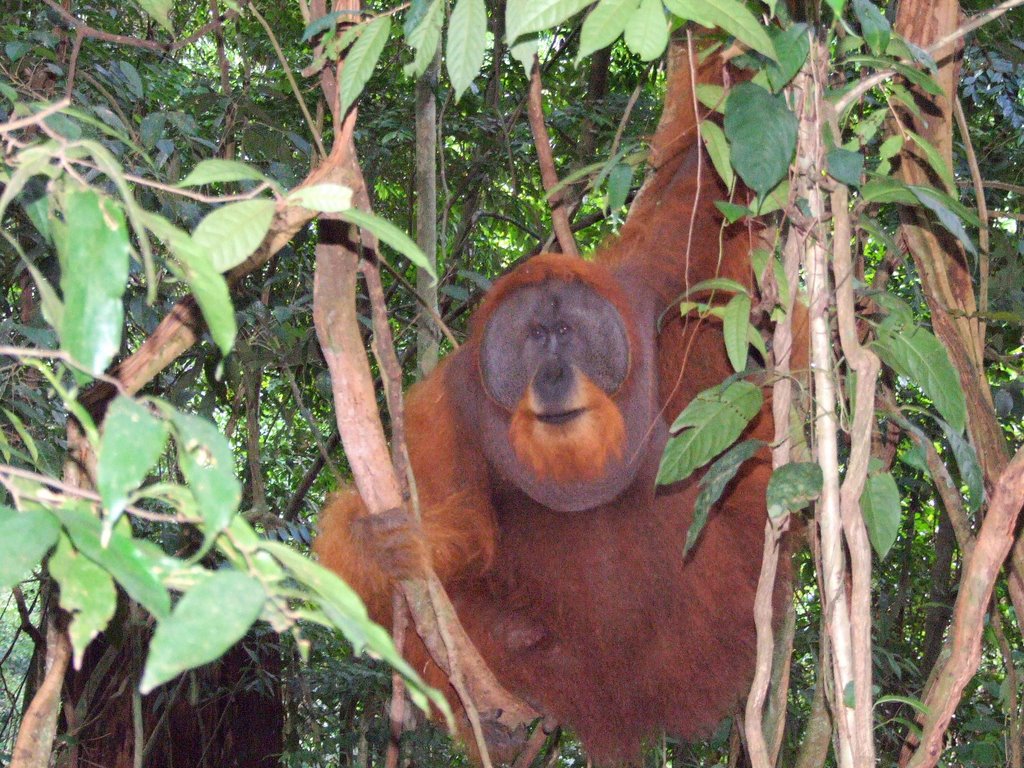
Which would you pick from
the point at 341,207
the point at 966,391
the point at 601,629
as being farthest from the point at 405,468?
the point at 341,207

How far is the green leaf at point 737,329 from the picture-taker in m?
1.87

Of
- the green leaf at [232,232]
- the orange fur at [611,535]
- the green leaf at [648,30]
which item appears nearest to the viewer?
the green leaf at [232,232]

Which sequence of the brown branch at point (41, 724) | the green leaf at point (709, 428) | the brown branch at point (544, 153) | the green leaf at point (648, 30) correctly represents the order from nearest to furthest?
the green leaf at point (648, 30) < the brown branch at point (41, 724) < the green leaf at point (709, 428) < the brown branch at point (544, 153)

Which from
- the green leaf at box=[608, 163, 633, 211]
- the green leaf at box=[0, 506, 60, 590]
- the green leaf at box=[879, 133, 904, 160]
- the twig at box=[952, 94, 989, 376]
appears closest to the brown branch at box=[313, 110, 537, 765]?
the green leaf at box=[608, 163, 633, 211]

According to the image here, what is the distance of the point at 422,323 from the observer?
11.3ft

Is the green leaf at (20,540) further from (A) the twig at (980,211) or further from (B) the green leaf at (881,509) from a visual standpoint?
(A) the twig at (980,211)

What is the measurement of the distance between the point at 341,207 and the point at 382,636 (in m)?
0.43

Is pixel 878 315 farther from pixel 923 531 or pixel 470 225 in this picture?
pixel 923 531

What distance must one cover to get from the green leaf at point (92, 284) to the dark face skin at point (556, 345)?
2.04 m

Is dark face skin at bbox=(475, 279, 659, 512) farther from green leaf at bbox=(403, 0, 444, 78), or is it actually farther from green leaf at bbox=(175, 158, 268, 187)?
green leaf at bbox=(175, 158, 268, 187)

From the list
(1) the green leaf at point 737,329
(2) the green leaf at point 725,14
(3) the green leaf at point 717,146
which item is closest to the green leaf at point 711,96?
(3) the green leaf at point 717,146

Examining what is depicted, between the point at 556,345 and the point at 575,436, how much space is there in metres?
0.24

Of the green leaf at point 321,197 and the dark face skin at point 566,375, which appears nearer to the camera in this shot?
the green leaf at point 321,197

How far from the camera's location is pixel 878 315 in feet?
8.27
